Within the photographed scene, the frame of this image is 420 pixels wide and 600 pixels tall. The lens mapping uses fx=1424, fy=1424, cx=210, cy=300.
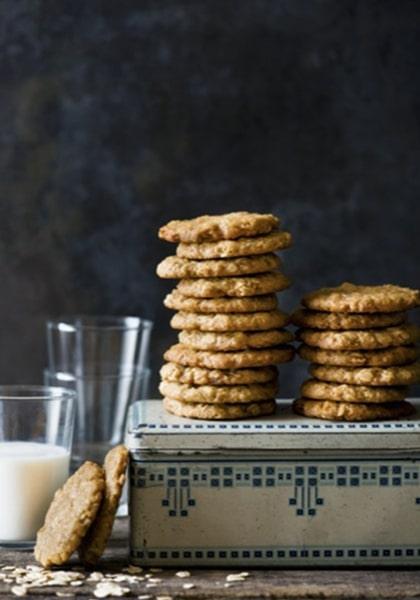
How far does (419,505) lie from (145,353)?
77cm

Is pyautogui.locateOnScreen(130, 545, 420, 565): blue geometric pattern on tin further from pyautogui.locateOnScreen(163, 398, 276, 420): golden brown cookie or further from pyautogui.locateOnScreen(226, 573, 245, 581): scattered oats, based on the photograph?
pyautogui.locateOnScreen(163, 398, 276, 420): golden brown cookie

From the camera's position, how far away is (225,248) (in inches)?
91.7

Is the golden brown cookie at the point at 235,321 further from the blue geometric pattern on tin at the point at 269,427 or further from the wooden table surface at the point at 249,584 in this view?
the wooden table surface at the point at 249,584

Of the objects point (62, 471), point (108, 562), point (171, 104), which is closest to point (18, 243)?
point (171, 104)

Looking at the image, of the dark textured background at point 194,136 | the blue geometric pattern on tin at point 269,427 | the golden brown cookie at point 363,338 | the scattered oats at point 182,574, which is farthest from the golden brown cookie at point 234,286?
the dark textured background at point 194,136

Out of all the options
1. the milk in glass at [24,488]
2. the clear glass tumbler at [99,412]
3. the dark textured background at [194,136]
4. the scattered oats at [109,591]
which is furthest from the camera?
the dark textured background at [194,136]

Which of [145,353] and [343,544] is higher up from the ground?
[145,353]

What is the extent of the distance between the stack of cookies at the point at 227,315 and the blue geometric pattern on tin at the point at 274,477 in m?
0.10

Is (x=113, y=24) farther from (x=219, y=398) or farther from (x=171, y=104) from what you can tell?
(x=219, y=398)

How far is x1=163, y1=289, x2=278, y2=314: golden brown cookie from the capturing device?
2.34 meters

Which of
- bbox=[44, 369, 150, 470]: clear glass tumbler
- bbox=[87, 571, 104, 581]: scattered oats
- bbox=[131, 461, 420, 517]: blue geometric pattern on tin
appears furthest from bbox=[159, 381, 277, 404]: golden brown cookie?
bbox=[44, 369, 150, 470]: clear glass tumbler

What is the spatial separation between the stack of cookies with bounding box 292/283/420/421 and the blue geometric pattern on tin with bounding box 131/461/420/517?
0.09 meters

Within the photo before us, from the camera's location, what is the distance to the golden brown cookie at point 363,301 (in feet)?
7.62

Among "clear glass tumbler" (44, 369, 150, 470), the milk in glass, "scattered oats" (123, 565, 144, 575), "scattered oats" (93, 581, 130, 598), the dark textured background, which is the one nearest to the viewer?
"scattered oats" (93, 581, 130, 598)
